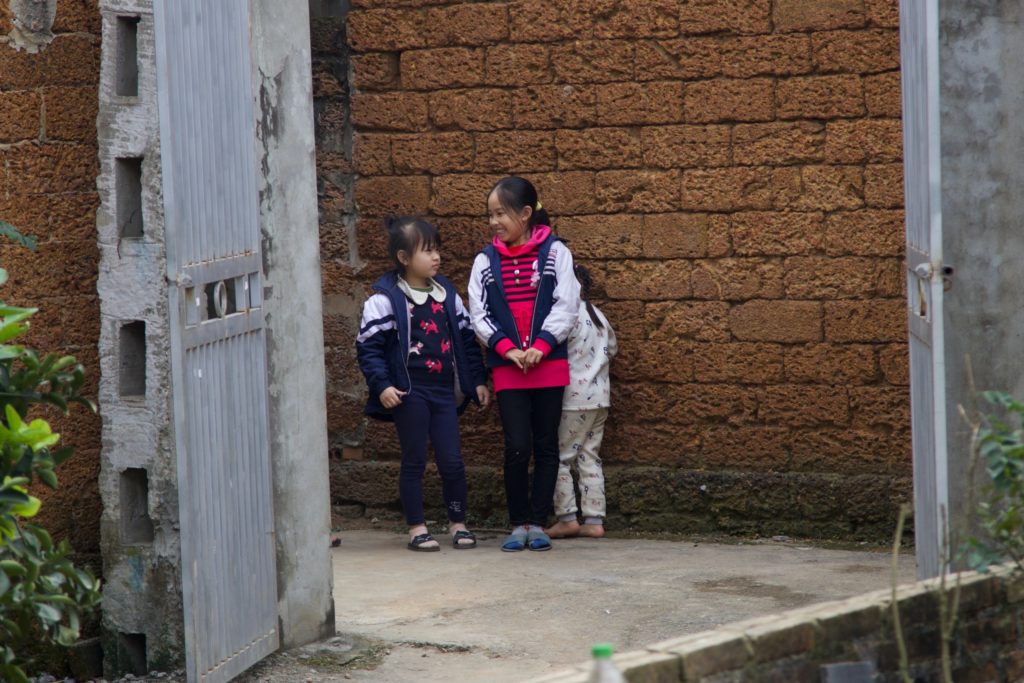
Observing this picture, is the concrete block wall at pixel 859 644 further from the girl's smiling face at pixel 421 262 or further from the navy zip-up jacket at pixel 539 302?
the girl's smiling face at pixel 421 262

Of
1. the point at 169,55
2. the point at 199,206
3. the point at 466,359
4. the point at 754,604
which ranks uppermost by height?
the point at 169,55

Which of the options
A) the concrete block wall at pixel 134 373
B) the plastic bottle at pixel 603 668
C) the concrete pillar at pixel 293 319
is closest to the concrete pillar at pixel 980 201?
the plastic bottle at pixel 603 668

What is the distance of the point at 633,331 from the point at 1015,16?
307 centimetres

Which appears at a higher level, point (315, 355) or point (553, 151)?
point (553, 151)

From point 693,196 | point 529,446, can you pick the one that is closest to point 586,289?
point 693,196

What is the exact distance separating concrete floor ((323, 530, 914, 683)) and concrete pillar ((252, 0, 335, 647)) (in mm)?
347

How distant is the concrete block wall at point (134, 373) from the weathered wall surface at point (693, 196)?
2508mm

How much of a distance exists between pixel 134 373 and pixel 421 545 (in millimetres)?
2190

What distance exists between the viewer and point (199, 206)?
15.0 ft

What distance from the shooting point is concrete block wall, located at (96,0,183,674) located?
5.07 m

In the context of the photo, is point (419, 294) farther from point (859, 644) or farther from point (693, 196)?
point (859, 644)

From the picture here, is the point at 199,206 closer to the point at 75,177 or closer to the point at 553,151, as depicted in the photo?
the point at 75,177

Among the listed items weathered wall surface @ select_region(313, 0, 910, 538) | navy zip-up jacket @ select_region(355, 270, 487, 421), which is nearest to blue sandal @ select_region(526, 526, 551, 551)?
weathered wall surface @ select_region(313, 0, 910, 538)

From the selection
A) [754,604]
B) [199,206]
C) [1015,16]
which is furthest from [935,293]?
[199,206]
